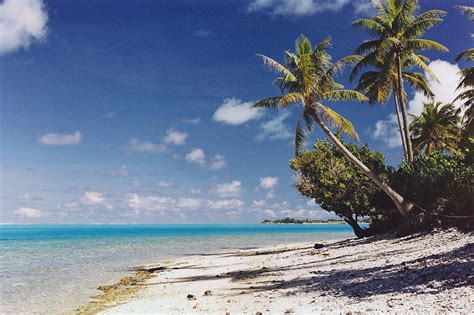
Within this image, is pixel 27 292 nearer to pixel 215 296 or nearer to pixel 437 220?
pixel 215 296

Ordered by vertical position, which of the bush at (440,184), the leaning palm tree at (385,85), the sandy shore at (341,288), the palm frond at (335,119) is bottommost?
the sandy shore at (341,288)

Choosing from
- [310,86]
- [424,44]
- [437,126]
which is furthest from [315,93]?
[437,126]

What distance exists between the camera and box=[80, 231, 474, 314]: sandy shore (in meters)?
9.16

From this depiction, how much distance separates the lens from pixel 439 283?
989 centimetres

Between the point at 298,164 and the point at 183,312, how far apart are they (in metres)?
21.3

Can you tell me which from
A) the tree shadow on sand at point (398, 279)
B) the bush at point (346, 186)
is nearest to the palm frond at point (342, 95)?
the bush at point (346, 186)

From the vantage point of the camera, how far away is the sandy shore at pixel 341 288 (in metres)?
9.16

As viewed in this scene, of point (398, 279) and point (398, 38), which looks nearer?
point (398, 279)

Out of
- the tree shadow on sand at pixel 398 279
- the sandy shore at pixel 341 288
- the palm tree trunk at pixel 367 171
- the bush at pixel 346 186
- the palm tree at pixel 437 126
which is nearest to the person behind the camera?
the sandy shore at pixel 341 288

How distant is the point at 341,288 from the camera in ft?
38.1

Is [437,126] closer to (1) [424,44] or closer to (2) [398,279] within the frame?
(1) [424,44]

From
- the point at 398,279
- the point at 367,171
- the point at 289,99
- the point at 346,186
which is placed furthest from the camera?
the point at 346,186

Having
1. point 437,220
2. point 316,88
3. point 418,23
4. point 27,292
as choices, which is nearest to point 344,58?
point 316,88

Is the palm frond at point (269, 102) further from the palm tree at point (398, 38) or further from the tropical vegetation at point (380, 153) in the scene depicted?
the palm tree at point (398, 38)
